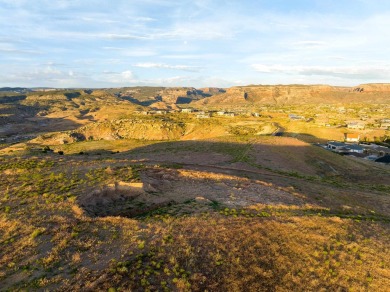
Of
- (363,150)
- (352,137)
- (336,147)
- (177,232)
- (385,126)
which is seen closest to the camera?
(177,232)

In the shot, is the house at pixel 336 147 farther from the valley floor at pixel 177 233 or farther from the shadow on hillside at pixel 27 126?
the shadow on hillside at pixel 27 126

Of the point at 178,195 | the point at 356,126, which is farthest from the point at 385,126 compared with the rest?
the point at 178,195

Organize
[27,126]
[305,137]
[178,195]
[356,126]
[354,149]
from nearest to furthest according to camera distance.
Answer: [178,195]
[354,149]
[305,137]
[356,126]
[27,126]

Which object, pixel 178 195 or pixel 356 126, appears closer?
pixel 178 195

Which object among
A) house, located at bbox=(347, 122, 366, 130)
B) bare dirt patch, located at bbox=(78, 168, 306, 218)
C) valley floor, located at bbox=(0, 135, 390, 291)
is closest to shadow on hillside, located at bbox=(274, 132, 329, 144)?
house, located at bbox=(347, 122, 366, 130)

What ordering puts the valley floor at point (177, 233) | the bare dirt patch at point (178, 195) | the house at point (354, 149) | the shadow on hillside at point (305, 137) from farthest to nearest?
1. the shadow on hillside at point (305, 137)
2. the house at point (354, 149)
3. the bare dirt patch at point (178, 195)
4. the valley floor at point (177, 233)

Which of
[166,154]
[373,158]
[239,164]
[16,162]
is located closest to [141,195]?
[16,162]

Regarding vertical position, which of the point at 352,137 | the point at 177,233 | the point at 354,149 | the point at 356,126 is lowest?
the point at 354,149

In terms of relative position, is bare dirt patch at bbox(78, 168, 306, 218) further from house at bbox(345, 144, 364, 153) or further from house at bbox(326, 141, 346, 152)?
house at bbox(345, 144, 364, 153)

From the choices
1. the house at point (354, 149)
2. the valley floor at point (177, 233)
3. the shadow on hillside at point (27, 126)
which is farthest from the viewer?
the shadow on hillside at point (27, 126)

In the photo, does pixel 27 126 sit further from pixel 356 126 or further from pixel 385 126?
pixel 385 126

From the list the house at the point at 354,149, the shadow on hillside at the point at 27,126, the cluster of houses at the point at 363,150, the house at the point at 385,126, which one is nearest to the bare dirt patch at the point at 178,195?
the cluster of houses at the point at 363,150
